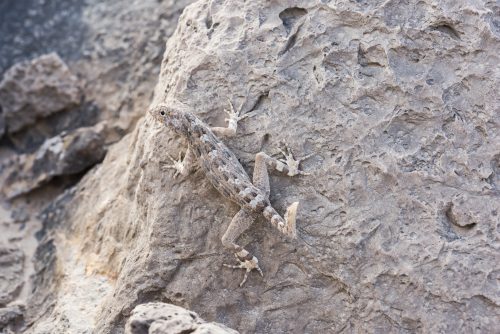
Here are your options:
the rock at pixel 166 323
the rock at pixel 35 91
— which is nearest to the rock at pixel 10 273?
the rock at pixel 35 91

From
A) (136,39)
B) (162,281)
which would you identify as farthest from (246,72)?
(136,39)

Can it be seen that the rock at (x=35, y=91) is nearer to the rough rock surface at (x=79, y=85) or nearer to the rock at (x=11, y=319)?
the rough rock surface at (x=79, y=85)

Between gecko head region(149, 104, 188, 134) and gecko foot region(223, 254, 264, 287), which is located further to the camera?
gecko head region(149, 104, 188, 134)

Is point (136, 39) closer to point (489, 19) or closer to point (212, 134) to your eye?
point (212, 134)

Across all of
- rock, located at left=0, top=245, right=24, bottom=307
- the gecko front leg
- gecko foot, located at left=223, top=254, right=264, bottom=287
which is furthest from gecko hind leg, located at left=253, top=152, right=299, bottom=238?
rock, located at left=0, top=245, right=24, bottom=307

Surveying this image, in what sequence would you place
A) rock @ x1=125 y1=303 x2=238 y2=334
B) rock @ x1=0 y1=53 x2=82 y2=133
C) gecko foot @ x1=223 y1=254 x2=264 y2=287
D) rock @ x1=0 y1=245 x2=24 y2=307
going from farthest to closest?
rock @ x1=0 y1=53 x2=82 y2=133 → rock @ x1=0 y1=245 x2=24 y2=307 → gecko foot @ x1=223 y1=254 x2=264 y2=287 → rock @ x1=125 y1=303 x2=238 y2=334

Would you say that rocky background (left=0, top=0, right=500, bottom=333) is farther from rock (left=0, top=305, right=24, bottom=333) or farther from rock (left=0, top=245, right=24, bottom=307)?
rock (left=0, top=245, right=24, bottom=307)
